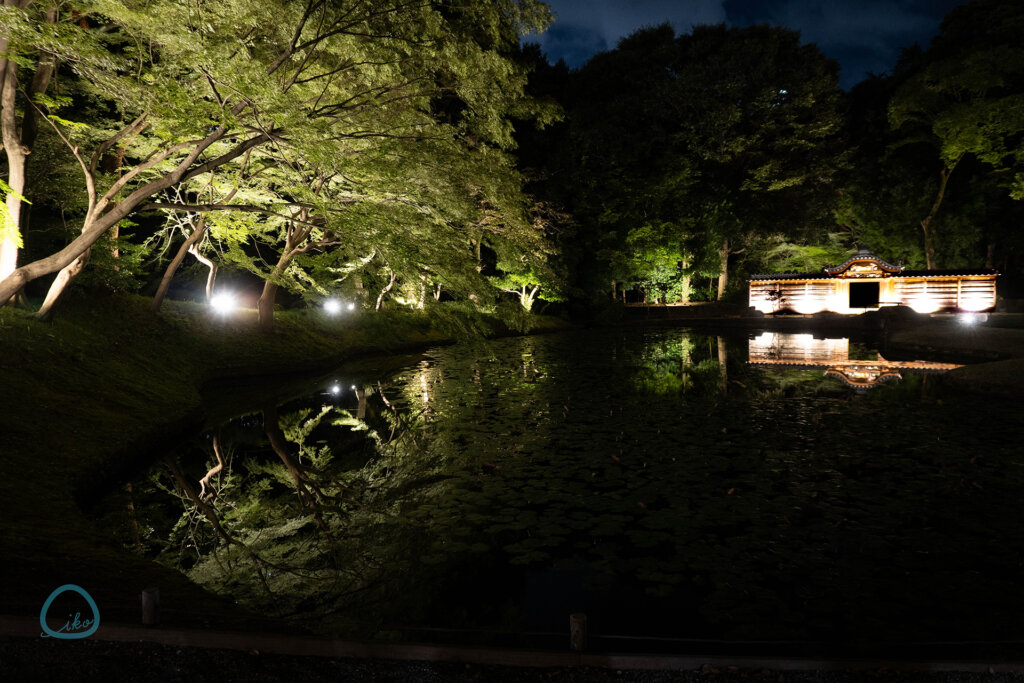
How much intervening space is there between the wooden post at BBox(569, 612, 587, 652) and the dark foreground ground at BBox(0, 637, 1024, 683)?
0.42 feet

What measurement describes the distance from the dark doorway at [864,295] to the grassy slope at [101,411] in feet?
117

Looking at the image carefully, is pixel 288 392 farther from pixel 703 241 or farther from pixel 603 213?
pixel 703 241

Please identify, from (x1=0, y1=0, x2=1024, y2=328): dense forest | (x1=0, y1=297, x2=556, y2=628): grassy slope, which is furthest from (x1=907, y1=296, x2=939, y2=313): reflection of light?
(x1=0, y1=297, x2=556, y2=628): grassy slope

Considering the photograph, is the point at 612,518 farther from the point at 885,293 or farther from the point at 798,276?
the point at 885,293

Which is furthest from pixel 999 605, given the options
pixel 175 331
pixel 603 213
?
pixel 603 213

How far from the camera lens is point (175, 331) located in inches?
655

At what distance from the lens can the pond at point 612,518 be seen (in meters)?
4.66

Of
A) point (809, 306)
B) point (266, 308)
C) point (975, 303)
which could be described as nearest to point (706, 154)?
point (809, 306)

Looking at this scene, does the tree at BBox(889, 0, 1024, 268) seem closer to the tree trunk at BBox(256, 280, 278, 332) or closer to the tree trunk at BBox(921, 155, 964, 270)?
the tree trunk at BBox(921, 155, 964, 270)

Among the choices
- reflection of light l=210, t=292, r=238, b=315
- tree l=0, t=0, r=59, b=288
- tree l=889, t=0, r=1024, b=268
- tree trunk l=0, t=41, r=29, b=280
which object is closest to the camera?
tree l=0, t=0, r=59, b=288

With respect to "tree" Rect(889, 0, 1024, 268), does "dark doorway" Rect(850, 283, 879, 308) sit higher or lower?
lower

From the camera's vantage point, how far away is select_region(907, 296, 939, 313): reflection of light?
1437 inches

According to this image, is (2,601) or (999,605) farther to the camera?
(999,605)

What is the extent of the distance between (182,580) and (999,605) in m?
7.13
